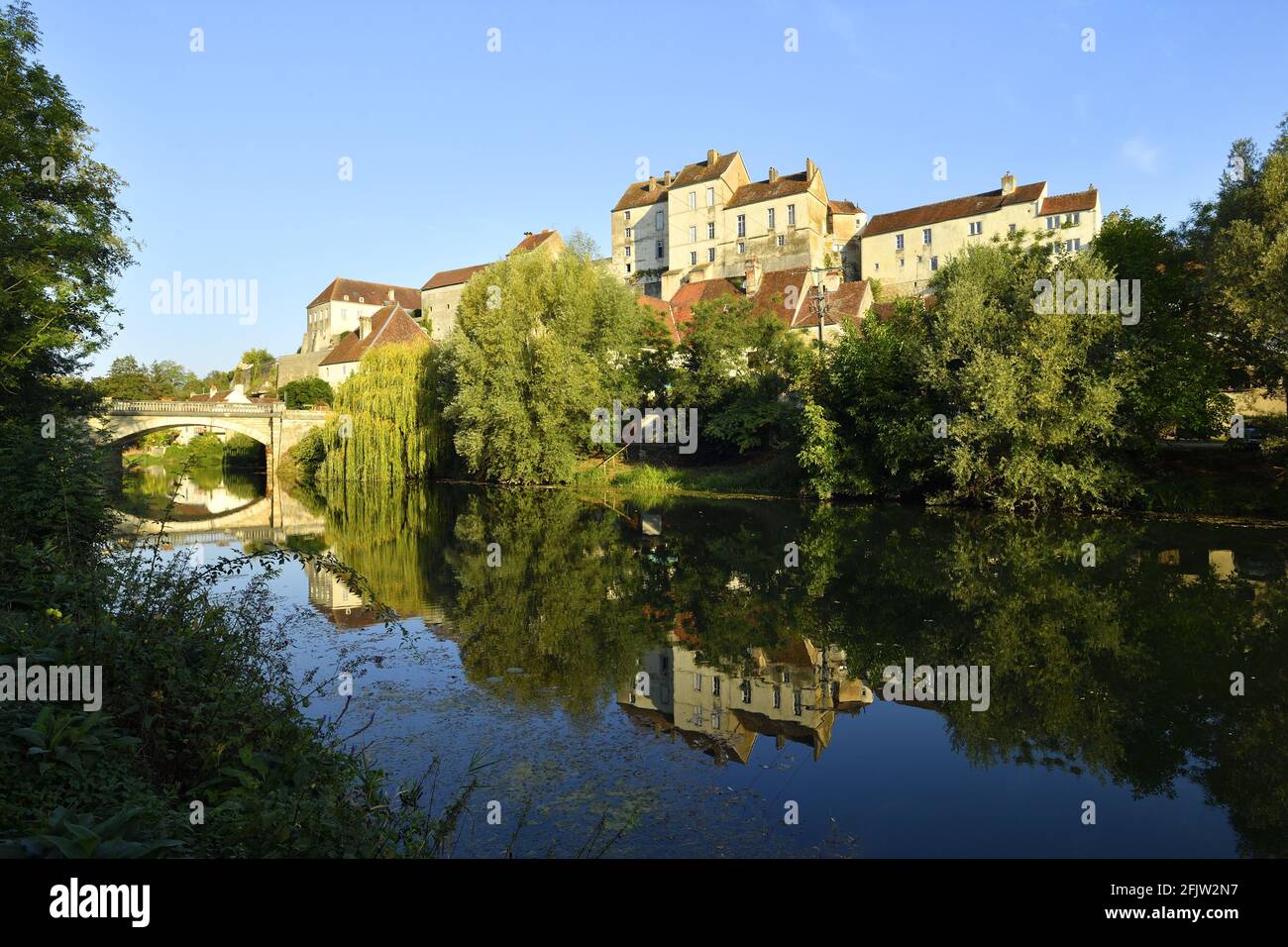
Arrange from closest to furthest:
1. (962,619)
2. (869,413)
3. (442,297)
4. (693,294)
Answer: (962,619), (869,413), (693,294), (442,297)

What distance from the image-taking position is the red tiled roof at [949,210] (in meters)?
68.8

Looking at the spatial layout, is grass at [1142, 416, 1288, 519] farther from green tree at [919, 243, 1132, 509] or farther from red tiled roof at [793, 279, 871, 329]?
red tiled roof at [793, 279, 871, 329]

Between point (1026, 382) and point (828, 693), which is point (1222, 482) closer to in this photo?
point (1026, 382)

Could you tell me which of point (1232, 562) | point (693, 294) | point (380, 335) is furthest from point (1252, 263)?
point (380, 335)

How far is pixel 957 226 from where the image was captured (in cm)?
6956

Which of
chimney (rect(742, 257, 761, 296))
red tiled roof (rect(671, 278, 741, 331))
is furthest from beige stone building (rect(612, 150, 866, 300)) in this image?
chimney (rect(742, 257, 761, 296))

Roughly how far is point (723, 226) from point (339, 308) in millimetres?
57078

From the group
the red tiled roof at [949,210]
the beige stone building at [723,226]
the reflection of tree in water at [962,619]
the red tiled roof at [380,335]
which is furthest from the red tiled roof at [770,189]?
the reflection of tree in water at [962,619]

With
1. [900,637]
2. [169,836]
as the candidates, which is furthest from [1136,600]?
[169,836]

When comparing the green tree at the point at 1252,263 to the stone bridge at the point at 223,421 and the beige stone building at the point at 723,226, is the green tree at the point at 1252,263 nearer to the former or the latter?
the beige stone building at the point at 723,226
